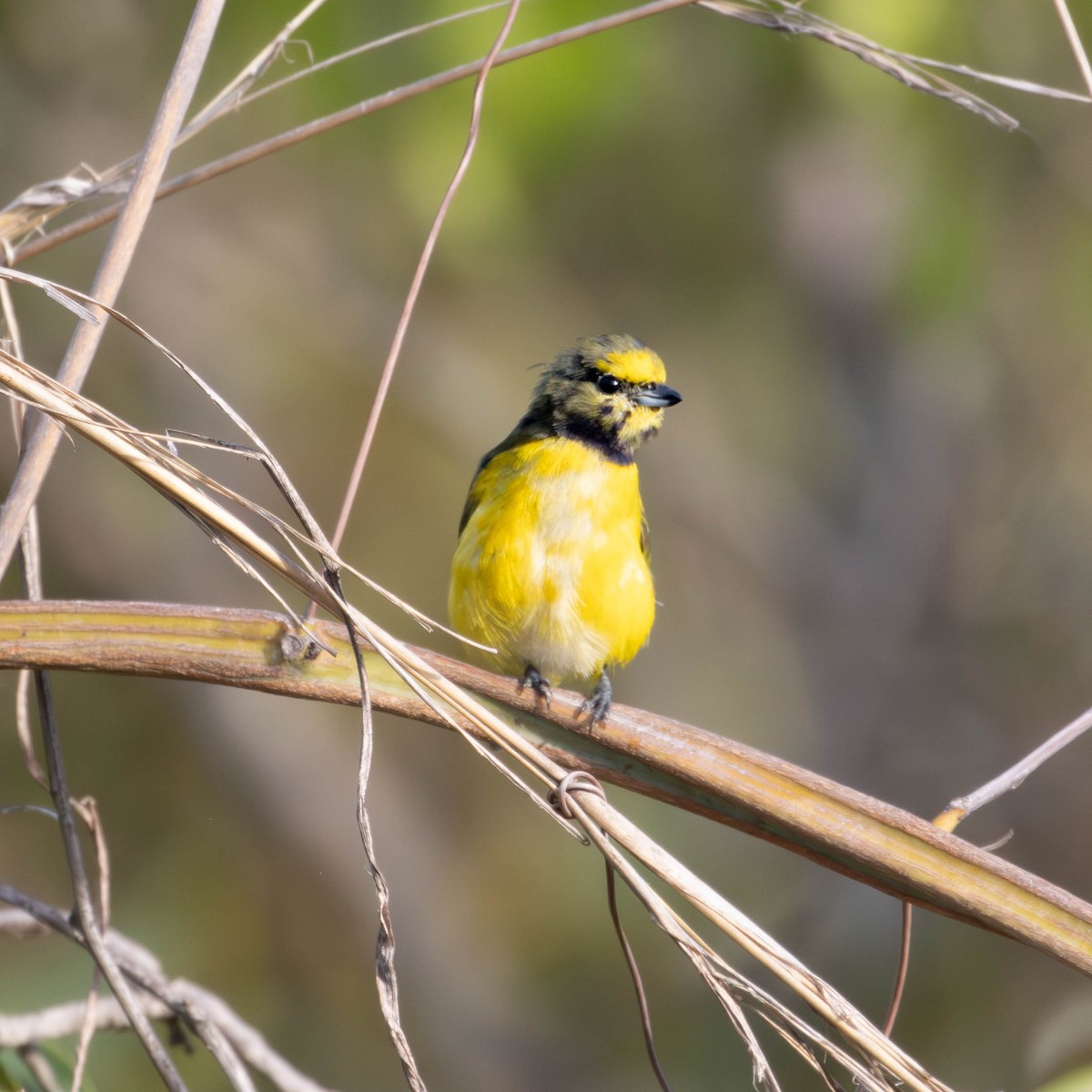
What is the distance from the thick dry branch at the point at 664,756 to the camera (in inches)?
61.9

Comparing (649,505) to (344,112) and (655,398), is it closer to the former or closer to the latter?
(655,398)

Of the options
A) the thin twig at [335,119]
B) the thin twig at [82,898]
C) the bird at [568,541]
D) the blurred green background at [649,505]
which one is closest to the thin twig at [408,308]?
the thin twig at [335,119]

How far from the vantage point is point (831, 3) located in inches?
161

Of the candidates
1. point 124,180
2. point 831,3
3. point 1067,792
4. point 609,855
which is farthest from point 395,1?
point 1067,792

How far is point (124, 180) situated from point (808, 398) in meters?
5.34

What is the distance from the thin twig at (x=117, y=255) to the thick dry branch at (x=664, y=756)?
194mm

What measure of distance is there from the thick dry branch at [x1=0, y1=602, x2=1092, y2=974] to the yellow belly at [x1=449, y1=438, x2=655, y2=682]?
1522 millimetres

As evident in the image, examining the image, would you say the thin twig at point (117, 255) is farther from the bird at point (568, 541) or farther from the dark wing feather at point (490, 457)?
the dark wing feather at point (490, 457)

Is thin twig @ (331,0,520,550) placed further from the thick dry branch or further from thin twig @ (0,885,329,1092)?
thin twig @ (0,885,329,1092)

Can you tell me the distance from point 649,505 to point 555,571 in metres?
3.54

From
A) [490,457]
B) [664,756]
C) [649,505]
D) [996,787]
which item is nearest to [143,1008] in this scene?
[664,756]

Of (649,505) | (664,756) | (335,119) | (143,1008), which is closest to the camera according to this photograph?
(664,756)

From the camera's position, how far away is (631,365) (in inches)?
142

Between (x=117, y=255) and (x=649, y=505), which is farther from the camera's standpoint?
(x=649, y=505)
